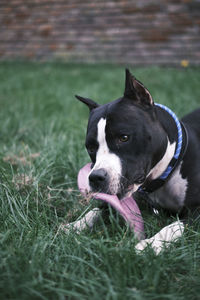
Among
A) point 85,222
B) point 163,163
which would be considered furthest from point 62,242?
point 163,163

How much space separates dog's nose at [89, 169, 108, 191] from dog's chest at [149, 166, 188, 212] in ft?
1.84

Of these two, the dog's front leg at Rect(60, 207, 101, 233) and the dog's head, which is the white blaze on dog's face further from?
the dog's front leg at Rect(60, 207, 101, 233)

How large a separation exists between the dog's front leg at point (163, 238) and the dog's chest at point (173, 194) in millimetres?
273

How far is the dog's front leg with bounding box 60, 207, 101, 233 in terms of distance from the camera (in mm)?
2109

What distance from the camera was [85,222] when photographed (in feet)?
7.04

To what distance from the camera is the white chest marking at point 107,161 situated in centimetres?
208

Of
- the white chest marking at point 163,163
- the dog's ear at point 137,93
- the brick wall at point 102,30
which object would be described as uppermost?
the dog's ear at point 137,93

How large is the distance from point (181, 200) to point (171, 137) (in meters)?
0.46

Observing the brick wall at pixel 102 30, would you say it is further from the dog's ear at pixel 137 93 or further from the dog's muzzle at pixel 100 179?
the dog's muzzle at pixel 100 179

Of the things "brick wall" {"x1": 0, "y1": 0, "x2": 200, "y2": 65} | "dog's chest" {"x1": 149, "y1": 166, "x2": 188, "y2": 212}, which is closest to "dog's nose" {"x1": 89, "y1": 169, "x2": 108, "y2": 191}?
"dog's chest" {"x1": 149, "y1": 166, "x2": 188, "y2": 212}

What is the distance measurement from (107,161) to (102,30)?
8669mm

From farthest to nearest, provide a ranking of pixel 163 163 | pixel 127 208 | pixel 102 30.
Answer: pixel 102 30 < pixel 163 163 < pixel 127 208

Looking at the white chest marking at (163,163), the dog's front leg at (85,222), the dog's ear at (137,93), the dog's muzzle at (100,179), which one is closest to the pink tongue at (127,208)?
the dog's muzzle at (100,179)

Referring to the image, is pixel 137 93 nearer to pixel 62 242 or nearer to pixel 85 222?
pixel 85 222
